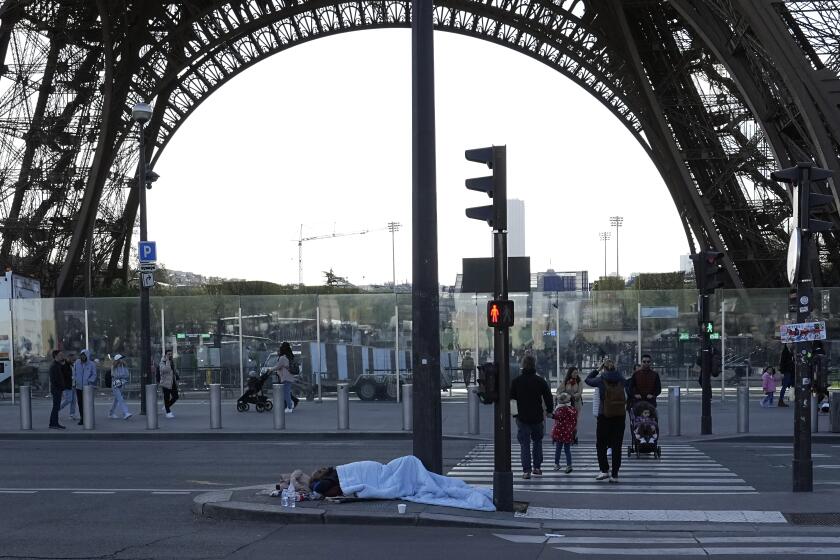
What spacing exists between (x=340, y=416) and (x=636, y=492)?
971 cm

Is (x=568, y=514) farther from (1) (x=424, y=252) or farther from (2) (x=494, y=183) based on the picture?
(2) (x=494, y=183)

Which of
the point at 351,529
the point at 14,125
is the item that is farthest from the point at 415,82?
the point at 14,125

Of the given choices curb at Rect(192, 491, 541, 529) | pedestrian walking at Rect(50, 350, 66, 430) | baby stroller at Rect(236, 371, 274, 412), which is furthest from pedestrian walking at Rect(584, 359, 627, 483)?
baby stroller at Rect(236, 371, 274, 412)

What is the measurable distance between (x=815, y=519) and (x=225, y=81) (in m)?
52.8

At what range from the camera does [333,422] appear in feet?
81.1

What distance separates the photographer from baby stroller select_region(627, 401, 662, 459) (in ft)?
59.4

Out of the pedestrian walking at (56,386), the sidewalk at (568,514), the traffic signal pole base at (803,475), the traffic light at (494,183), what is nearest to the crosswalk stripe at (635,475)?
the traffic signal pole base at (803,475)

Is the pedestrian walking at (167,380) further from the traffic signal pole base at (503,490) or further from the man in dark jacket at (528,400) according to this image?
the traffic signal pole base at (503,490)

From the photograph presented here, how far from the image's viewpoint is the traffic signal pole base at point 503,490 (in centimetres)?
1181

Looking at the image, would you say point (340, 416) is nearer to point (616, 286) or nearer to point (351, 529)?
point (351, 529)

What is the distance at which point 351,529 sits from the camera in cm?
1123

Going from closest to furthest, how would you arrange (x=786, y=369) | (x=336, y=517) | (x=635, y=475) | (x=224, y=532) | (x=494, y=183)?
1. (x=224, y=532)
2. (x=336, y=517)
3. (x=494, y=183)
4. (x=635, y=475)
5. (x=786, y=369)

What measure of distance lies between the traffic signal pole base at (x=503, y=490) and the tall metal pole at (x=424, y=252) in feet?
3.05

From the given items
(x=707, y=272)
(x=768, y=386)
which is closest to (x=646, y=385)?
(x=707, y=272)
